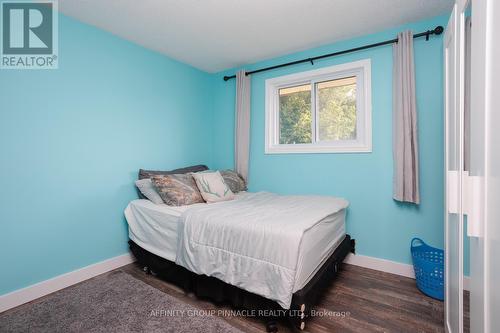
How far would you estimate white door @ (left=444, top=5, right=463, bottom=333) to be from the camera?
1.13 m

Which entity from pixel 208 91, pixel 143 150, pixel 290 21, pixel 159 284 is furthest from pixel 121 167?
pixel 290 21

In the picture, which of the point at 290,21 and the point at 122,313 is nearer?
the point at 122,313

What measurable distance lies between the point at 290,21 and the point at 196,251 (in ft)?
7.56

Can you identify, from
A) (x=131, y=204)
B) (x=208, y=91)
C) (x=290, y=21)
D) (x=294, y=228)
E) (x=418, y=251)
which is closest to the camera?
(x=294, y=228)

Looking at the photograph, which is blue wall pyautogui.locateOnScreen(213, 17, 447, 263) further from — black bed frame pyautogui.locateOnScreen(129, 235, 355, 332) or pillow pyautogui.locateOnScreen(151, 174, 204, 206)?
pillow pyautogui.locateOnScreen(151, 174, 204, 206)

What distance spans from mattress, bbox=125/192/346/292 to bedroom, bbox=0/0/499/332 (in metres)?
0.02

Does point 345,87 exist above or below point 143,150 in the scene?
above

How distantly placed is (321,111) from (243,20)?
4.56ft

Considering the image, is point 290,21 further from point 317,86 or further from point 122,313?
point 122,313

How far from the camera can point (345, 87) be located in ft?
9.05

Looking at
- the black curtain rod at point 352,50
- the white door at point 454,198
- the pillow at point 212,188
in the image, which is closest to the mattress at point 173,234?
the pillow at point 212,188

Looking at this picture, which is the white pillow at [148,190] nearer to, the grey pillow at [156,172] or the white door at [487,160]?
the grey pillow at [156,172]

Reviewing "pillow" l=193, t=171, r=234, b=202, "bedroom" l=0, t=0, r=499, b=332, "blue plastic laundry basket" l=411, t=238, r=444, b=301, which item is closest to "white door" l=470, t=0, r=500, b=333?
"bedroom" l=0, t=0, r=499, b=332

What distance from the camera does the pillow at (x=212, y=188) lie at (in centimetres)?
249
